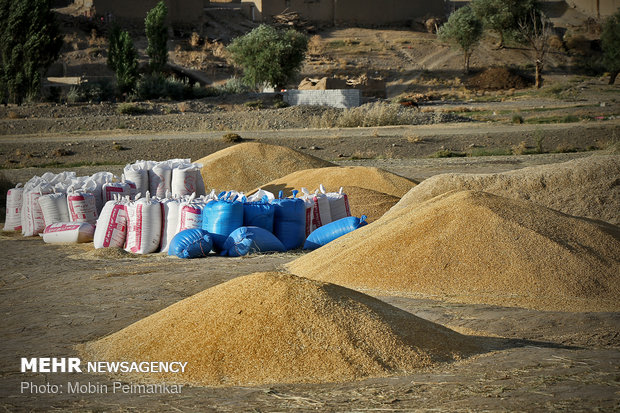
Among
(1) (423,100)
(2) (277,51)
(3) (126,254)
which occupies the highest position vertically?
(2) (277,51)

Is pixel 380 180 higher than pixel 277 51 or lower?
lower

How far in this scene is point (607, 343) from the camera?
15.6 ft

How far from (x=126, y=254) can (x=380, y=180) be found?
15.8ft

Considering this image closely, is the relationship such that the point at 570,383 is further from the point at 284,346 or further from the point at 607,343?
the point at 284,346

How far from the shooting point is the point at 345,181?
1203cm

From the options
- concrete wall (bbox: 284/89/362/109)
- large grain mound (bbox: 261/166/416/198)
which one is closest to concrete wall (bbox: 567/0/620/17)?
concrete wall (bbox: 284/89/362/109)

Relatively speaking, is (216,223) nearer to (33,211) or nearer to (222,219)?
(222,219)

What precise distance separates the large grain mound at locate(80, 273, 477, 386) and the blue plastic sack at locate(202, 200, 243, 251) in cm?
375

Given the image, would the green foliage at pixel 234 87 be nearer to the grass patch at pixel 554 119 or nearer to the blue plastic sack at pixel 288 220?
the grass patch at pixel 554 119

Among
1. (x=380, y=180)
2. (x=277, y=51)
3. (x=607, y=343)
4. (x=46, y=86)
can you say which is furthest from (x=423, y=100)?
(x=607, y=343)

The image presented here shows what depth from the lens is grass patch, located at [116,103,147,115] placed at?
85.0 ft

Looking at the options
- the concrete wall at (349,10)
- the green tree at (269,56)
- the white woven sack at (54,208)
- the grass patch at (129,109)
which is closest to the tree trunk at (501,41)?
the concrete wall at (349,10)

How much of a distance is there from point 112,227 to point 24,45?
23030mm

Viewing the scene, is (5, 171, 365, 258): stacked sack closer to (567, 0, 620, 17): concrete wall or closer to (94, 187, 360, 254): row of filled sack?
(94, 187, 360, 254): row of filled sack
